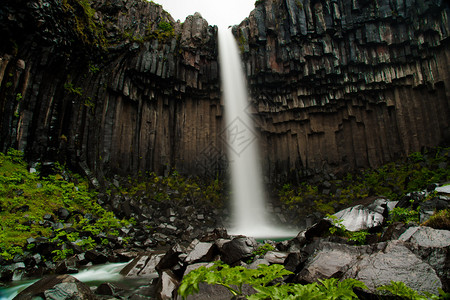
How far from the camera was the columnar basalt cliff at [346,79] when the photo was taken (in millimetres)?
17422

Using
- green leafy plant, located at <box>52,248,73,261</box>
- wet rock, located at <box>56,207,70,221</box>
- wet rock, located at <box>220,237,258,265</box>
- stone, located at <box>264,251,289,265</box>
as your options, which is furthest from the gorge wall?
stone, located at <box>264,251,289,265</box>

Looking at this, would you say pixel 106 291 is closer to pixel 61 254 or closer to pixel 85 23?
pixel 61 254

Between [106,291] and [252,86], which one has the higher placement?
[252,86]

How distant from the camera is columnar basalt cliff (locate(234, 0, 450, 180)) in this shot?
686 inches

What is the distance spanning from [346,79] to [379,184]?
8484 mm

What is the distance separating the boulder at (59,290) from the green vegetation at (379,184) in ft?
51.0

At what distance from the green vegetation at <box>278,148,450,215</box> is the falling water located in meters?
2.37

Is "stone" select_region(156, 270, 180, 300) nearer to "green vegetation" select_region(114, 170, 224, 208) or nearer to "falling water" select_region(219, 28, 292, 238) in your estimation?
"green vegetation" select_region(114, 170, 224, 208)

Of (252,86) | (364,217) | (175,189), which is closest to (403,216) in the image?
(364,217)

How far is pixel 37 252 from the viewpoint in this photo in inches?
294

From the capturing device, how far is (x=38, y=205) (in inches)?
386

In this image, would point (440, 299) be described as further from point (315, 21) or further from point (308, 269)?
point (315, 21)

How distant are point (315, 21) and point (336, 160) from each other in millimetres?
11453

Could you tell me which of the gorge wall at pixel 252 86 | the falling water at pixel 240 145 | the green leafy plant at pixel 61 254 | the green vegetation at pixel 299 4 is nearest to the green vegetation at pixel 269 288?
the green leafy plant at pixel 61 254
